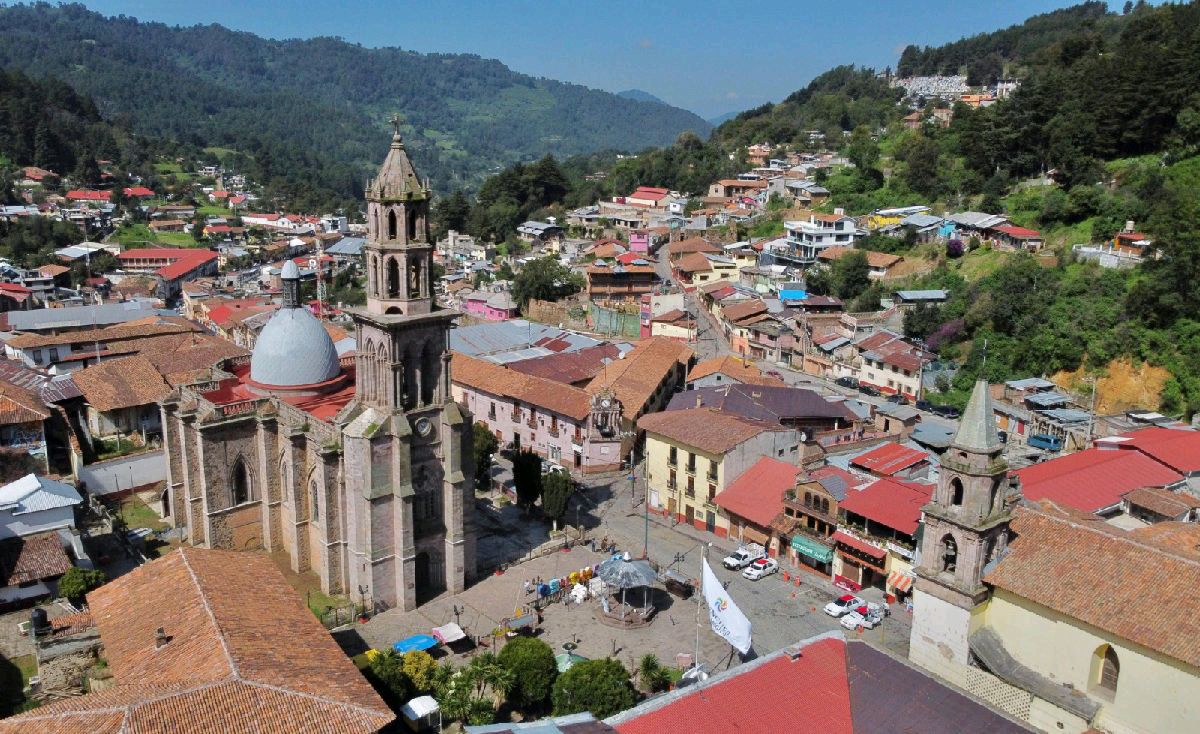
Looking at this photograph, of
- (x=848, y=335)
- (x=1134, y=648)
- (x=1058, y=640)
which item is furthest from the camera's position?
(x=848, y=335)

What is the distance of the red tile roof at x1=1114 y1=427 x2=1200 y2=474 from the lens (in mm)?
35594

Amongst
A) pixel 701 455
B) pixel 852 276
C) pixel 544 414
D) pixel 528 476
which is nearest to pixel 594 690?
pixel 528 476

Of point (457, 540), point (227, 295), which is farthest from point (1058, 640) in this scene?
point (227, 295)

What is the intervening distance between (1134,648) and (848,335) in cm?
4308

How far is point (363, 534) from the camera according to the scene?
2900 centimetres

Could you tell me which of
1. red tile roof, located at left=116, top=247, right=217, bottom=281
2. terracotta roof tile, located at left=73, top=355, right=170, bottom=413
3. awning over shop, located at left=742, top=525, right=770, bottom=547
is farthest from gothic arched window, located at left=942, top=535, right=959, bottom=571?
red tile roof, located at left=116, top=247, right=217, bottom=281

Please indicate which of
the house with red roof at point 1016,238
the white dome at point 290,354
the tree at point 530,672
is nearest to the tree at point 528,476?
the white dome at point 290,354

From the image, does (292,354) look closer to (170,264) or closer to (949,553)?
(949,553)

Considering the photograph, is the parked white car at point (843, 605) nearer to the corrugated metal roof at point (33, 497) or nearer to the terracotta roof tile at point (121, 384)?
the corrugated metal roof at point (33, 497)

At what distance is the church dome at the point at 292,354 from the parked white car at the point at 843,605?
19756 mm

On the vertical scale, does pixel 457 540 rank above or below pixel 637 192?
below

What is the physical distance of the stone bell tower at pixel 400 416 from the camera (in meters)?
28.4

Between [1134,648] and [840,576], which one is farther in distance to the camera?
[840,576]

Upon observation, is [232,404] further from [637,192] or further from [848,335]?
[637,192]
